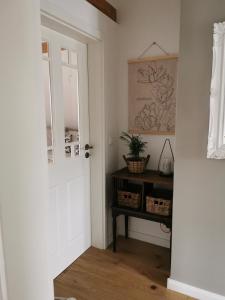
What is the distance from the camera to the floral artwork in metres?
2.32

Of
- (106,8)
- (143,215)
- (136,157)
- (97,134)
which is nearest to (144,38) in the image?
(106,8)

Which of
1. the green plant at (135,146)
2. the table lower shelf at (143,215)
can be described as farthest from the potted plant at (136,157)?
the table lower shelf at (143,215)

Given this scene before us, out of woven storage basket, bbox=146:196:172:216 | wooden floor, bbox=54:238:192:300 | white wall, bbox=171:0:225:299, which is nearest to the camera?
white wall, bbox=171:0:225:299

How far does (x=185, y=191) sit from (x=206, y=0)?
4.33ft

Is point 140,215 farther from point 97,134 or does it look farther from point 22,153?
point 22,153

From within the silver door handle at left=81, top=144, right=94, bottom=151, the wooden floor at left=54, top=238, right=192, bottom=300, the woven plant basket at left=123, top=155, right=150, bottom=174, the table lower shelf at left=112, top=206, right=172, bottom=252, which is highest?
the silver door handle at left=81, top=144, right=94, bottom=151

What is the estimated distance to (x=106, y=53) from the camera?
7.52 feet

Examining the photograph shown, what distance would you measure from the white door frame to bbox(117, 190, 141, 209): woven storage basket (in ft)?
0.62

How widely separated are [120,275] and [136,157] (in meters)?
1.11

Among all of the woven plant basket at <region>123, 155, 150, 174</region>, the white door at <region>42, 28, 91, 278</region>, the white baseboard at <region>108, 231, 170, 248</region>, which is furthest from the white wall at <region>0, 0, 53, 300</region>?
the white baseboard at <region>108, 231, 170, 248</region>

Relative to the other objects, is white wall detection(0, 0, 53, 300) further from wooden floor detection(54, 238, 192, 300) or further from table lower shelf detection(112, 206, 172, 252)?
table lower shelf detection(112, 206, 172, 252)

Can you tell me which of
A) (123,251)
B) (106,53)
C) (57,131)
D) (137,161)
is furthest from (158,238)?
(106,53)

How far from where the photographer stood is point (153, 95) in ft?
7.89

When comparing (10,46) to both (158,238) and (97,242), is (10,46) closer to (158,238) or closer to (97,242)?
(97,242)
